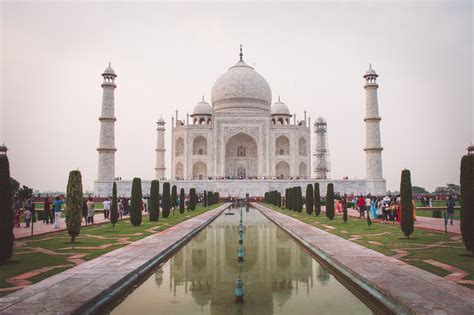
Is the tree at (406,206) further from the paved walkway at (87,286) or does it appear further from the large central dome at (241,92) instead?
the large central dome at (241,92)

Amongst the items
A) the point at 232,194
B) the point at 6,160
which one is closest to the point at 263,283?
the point at 6,160

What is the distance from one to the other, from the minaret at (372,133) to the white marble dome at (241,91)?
10.1 m

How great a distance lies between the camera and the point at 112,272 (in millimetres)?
4750

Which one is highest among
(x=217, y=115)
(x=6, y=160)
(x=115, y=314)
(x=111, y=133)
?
(x=217, y=115)

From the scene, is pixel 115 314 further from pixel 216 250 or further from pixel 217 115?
pixel 217 115

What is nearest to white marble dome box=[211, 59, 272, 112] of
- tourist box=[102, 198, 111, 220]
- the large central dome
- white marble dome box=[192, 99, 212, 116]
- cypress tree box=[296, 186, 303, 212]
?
the large central dome

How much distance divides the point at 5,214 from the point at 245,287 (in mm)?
3669

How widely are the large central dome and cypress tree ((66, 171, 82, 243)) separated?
27.3 m

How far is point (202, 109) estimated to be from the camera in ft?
127

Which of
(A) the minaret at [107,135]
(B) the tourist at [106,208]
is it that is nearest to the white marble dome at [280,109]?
(A) the minaret at [107,135]

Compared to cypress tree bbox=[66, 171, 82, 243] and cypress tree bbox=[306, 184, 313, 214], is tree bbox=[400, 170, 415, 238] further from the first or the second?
cypress tree bbox=[306, 184, 313, 214]

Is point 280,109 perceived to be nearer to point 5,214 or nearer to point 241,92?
point 241,92

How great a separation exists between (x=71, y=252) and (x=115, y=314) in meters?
3.42

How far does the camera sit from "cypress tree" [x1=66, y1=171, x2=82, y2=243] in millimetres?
7793
